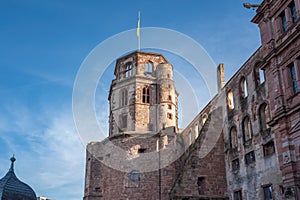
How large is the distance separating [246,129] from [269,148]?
9.88 ft

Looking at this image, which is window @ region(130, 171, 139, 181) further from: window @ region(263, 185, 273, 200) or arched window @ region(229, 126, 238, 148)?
window @ region(263, 185, 273, 200)

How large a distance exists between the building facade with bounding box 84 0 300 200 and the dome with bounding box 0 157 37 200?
30.9 ft

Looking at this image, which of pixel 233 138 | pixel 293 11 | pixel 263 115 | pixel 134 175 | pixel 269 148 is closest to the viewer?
pixel 293 11

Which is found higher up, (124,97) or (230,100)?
(124,97)

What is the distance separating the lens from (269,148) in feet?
63.2

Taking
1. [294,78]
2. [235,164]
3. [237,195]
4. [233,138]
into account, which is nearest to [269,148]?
[235,164]

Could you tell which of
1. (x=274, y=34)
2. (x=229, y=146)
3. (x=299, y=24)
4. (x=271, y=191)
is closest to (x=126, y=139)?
(x=229, y=146)

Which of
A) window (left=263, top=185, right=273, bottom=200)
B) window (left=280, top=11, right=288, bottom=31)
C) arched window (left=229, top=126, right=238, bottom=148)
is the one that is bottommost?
window (left=263, top=185, right=273, bottom=200)

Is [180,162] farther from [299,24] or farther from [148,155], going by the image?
[299,24]

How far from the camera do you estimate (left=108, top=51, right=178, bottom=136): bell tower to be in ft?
121

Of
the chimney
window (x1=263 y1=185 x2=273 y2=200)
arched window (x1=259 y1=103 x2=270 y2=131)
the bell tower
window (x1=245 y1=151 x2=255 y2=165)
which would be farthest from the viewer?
the bell tower

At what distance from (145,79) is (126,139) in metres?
8.46

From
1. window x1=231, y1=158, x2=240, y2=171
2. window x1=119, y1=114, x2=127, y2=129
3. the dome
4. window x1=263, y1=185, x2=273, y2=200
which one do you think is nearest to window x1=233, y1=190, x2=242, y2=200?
window x1=231, y1=158, x2=240, y2=171

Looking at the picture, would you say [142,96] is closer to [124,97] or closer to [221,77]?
[124,97]
